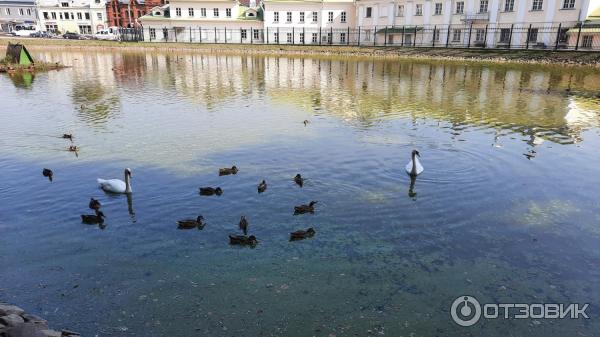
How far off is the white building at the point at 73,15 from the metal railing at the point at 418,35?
94.1 ft

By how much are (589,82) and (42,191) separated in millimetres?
41565

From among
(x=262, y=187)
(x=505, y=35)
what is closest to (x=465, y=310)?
(x=262, y=187)

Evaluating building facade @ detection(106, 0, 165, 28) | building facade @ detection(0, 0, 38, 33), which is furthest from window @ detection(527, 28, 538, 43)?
building facade @ detection(0, 0, 38, 33)

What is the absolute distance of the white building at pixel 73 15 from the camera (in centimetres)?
11669

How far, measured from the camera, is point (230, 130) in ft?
66.5

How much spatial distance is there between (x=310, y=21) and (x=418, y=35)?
23.2m

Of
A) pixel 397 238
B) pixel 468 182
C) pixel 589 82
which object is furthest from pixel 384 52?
pixel 397 238

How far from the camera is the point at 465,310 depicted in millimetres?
8125

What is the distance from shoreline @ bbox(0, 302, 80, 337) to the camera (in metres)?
6.22

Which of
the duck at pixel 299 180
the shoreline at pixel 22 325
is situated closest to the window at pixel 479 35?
the duck at pixel 299 180

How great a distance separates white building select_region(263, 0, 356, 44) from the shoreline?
81168mm

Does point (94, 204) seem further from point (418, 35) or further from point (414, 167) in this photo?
point (418, 35)

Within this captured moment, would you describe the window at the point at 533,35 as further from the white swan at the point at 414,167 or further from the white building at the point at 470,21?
the white swan at the point at 414,167

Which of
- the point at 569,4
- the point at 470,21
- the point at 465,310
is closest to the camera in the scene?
the point at 465,310
